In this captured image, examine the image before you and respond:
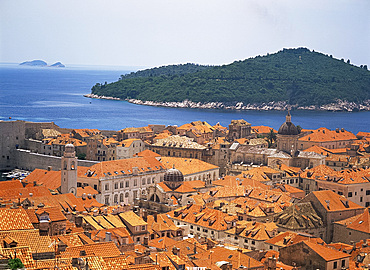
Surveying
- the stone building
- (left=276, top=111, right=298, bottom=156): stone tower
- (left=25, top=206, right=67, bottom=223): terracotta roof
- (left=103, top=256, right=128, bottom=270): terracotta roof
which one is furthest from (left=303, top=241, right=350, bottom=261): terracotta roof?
the stone building

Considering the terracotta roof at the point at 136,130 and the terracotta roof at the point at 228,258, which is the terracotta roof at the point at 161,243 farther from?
the terracotta roof at the point at 136,130

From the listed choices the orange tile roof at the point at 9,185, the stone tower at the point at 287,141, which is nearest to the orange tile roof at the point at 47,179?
the orange tile roof at the point at 9,185

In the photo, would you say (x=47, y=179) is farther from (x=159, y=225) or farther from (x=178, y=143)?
(x=178, y=143)

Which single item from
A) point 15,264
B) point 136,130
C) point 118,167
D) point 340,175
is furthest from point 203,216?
point 136,130

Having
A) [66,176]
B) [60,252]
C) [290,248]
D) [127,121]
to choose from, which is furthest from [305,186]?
[127,121]

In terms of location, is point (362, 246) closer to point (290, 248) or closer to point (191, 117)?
point (290, 248)
